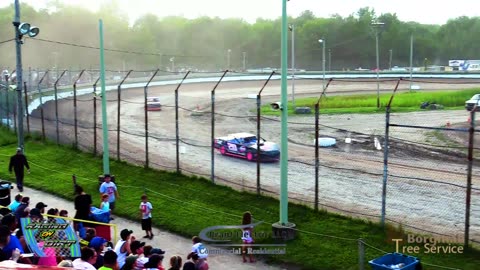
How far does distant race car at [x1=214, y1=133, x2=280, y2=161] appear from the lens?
25812mm

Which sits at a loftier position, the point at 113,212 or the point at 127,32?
the point at 127,32

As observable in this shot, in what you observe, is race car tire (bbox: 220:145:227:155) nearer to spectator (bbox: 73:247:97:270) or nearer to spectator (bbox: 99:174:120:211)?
spectator (bbox: 99:174:120:211)

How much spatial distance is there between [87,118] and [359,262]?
1411 inches

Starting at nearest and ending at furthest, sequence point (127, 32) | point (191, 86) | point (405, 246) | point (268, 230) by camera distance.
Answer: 1. point (405, 246)
2. point (268, 230)
3. point (191, 86)
4. point (127, 32)

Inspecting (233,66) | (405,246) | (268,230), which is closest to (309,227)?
(268,230)

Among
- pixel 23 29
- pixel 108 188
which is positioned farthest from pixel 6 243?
pixel 23 29

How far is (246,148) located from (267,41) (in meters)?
118

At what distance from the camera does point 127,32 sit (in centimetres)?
11944

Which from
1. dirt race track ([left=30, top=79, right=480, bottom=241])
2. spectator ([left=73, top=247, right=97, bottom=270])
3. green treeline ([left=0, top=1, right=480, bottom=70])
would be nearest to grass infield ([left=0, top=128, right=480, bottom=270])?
dirt race track ([left=30, top=79, right=480, bottom=241])

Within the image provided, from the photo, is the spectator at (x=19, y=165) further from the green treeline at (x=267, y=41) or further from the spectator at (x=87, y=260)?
the green treeline at (x=267, y=41)

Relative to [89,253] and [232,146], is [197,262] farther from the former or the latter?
[232,146]

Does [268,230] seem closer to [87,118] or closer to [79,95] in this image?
[87,118]

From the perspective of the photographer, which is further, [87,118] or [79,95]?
[79,95]

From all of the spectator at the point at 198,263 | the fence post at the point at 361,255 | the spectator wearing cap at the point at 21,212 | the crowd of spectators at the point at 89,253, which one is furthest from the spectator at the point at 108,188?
the fence post at the point at 361,255
